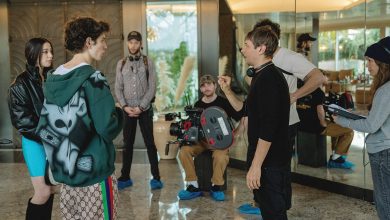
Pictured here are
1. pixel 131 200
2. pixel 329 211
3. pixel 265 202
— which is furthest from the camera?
pixel 131 200

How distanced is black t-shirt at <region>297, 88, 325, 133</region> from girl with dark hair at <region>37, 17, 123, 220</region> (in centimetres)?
293

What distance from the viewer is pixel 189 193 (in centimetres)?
474

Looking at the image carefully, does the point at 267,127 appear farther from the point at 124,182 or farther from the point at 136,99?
the point at 124,182

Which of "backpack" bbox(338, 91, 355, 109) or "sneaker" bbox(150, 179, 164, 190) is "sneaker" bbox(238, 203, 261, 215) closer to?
"sneaker" bbox(150, 179, 164, 190)

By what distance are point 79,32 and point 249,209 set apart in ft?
8.30

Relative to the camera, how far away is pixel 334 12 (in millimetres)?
4695

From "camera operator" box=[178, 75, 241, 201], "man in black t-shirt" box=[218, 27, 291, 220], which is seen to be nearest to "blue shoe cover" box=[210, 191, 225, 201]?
"camera operator" box=[178, 75, 241, 201]

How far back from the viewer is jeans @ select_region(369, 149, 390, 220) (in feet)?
9.41

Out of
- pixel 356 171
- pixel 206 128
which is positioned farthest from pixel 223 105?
pixel 356 171

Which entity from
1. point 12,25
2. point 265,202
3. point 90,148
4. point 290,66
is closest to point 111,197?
point 90,148

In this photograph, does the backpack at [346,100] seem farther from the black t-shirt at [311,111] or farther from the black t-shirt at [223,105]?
the black t-shirt at [223,105]

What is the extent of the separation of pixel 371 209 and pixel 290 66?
5.08 feet

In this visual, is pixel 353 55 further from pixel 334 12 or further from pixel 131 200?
pixel 131 200

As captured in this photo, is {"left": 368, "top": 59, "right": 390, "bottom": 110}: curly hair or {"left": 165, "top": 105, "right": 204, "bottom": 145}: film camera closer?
{"left": 368, "top": 59, "right": 390, "bottom": 110}: curly hair
